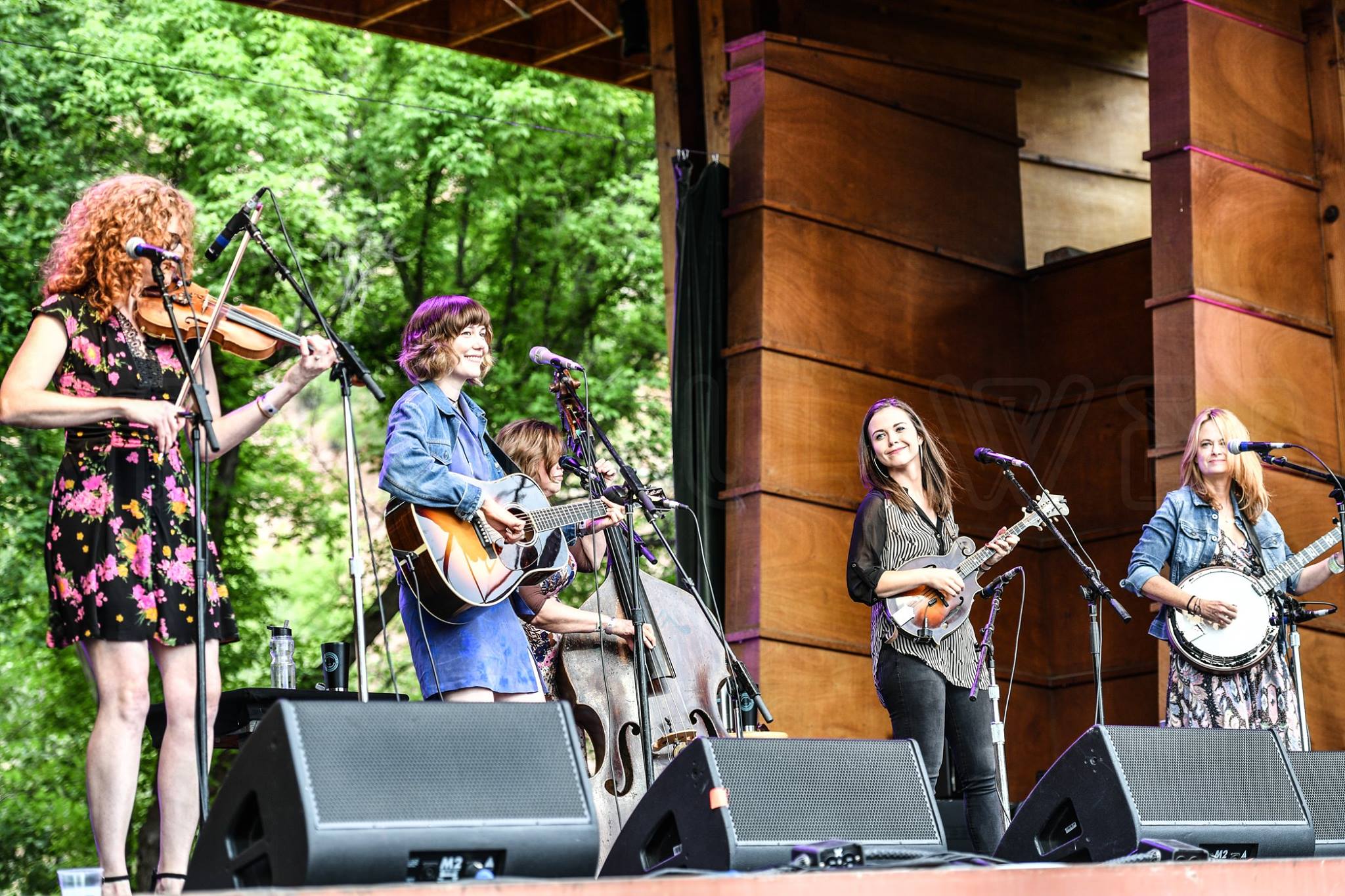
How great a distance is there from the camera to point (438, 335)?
15.4ft

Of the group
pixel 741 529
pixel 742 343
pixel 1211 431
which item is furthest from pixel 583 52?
pixel 1211 431

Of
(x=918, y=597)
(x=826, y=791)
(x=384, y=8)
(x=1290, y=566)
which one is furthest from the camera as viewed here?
(x=384, y=8)

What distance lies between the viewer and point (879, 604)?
221 inches

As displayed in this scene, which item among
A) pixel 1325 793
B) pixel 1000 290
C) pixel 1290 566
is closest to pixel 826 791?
pixel 1325 793

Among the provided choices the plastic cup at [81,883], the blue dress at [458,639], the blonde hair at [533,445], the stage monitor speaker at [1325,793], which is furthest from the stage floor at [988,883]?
the blonde hair at [533,445]

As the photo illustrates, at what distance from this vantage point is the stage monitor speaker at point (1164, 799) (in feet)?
12.9

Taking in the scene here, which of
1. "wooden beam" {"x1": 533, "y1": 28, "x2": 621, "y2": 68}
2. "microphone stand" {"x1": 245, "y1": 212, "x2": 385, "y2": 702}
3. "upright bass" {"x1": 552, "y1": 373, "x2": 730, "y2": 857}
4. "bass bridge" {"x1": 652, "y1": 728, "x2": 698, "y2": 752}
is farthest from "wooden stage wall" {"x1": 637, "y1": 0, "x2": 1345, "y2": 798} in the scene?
"microphone stand" {"x1": 245, "y1": 212, "x2": 385, "y2": 702}

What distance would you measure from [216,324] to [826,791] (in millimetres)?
1832

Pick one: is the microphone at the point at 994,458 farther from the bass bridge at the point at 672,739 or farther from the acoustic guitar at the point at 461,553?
the acoustic guitar at the point at 461,553

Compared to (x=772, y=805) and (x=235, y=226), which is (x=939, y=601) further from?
(x=235, y=226)

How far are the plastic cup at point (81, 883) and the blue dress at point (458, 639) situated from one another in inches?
47.7

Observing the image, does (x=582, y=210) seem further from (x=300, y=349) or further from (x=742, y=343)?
(x=300, y=349)

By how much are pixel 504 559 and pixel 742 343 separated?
4.18 meters

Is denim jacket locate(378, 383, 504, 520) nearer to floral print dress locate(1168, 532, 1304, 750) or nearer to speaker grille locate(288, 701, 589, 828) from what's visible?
speaker grille locate(288, 701, 589, 828)
